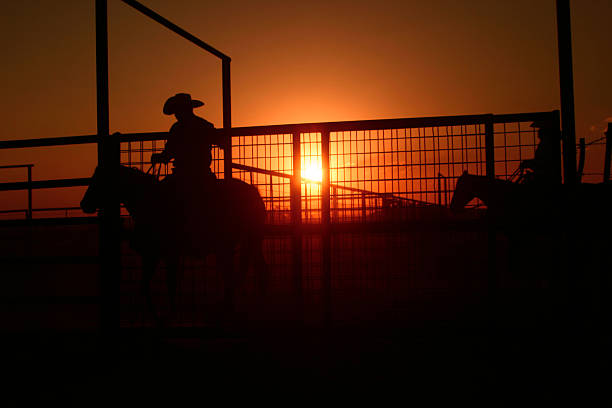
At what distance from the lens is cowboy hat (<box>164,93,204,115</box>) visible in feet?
19.6

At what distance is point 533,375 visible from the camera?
3742mm

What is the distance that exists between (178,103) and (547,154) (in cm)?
410

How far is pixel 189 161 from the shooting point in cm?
552

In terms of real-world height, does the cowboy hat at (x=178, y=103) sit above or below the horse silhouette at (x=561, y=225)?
above

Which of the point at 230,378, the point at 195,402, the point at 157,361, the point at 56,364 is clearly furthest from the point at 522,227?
the point at 56,364

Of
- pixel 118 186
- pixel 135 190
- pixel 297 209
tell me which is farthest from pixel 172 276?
pixel 297 209

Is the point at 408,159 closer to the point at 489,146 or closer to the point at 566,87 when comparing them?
the point at 489,146

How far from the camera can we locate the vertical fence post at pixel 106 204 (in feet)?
15.4

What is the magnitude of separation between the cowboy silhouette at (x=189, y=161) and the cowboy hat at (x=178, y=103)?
0.86ft

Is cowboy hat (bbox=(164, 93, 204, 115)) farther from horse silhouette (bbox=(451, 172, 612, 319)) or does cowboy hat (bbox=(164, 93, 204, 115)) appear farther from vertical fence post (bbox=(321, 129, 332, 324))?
horse silhouette (bbox=(451, 172, 612, 319))

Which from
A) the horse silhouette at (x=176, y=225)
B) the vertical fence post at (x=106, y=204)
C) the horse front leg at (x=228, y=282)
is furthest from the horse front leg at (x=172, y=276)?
the vertical fence post at (x=106, y=204)

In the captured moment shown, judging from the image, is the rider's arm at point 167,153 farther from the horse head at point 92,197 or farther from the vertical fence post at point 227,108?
the horse head at point 92,197

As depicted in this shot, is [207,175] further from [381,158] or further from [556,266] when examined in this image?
[556,266]

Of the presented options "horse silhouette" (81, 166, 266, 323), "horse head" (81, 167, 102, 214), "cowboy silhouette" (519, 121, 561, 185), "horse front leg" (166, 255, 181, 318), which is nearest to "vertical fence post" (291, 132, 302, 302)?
"horse silhouette" (81, 166, 266, 323)
